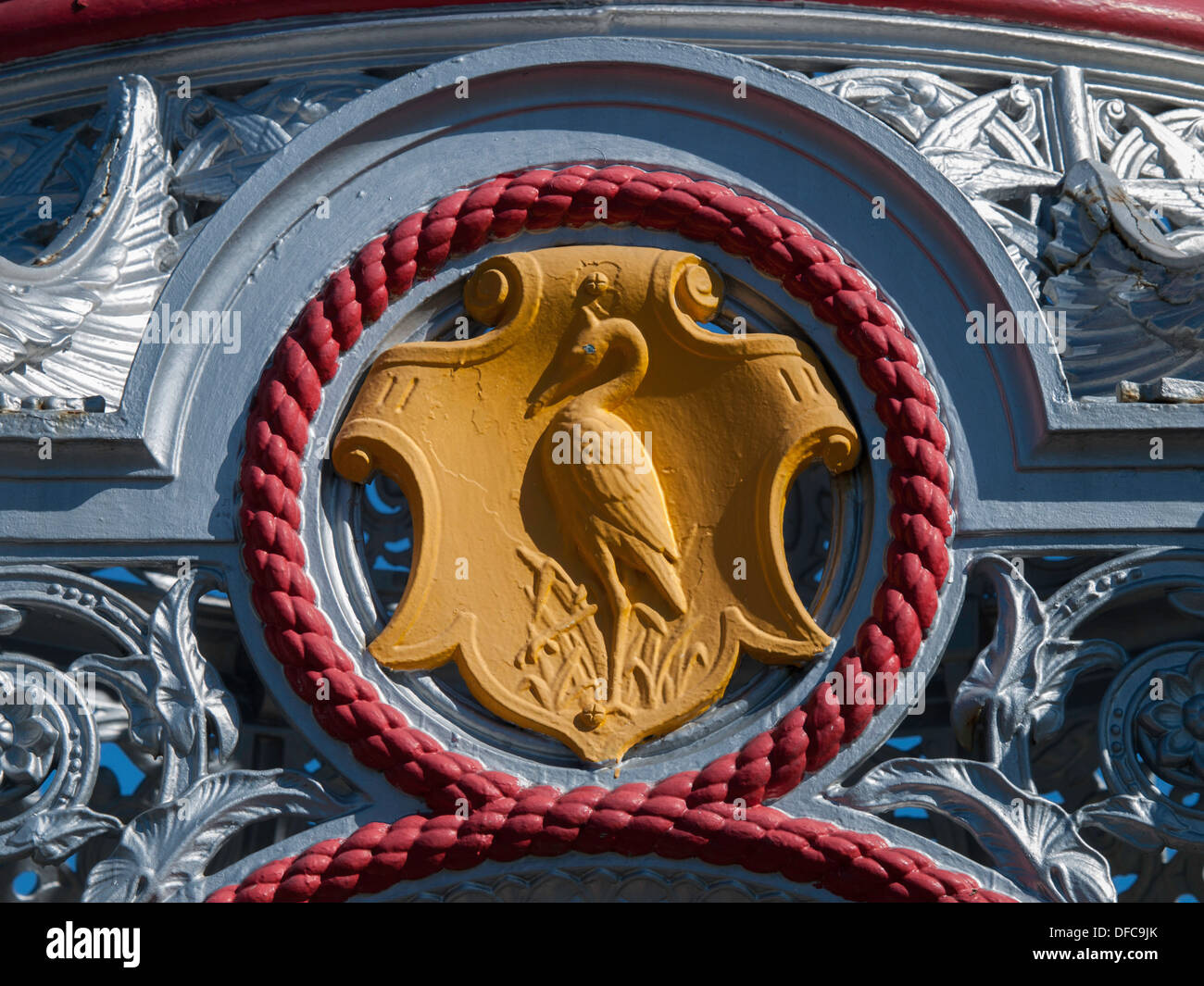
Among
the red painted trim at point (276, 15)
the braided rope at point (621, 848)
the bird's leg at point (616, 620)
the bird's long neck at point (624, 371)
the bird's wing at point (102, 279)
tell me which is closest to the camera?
the braided rope at point (621, 848)

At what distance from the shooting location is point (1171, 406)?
700 centimetres

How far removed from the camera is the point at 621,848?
650cm

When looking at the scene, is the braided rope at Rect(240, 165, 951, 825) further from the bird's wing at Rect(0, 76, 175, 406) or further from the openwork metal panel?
the bird's wing at Rect(0, 76, 175, 406)

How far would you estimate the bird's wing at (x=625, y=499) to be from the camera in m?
6.80

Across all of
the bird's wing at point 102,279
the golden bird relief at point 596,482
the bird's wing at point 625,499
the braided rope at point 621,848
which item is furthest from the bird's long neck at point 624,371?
the bird's wing at point 102,279

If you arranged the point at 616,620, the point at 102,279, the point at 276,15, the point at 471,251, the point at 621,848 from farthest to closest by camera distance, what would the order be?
the point at 276,15 → the point at 102,279 → the point at 471,251 → the point at 616,620 → the point at 621,848

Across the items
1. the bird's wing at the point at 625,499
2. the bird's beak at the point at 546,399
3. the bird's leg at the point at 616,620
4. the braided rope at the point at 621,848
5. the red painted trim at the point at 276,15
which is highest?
the red painted trim at the point at 276,15

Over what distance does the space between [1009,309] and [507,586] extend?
2.24 m

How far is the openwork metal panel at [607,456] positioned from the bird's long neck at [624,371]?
0.02 m

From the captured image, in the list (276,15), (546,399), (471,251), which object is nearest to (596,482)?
(546,399)

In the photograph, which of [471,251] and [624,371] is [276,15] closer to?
[471,251]

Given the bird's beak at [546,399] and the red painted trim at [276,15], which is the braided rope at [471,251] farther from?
the red painted trim at [276,15]

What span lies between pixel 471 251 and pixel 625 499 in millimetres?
1239

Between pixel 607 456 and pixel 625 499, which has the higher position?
pixel 607 456
